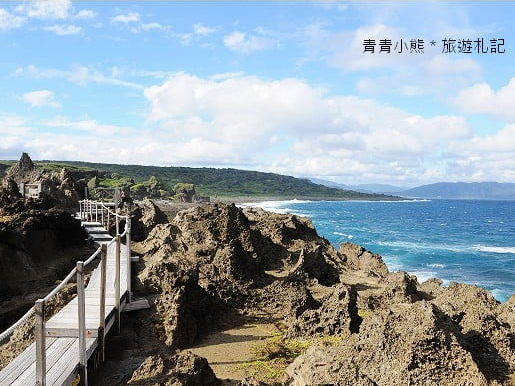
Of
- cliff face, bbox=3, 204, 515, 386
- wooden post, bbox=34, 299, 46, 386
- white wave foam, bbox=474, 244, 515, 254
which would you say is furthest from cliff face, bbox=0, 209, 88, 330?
white wave foam, bbox=474, 244, 515, 254

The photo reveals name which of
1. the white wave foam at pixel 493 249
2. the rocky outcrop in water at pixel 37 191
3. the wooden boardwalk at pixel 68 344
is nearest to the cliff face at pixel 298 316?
the wooden boardwalk at pixel 68 344

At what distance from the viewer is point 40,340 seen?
266 inches

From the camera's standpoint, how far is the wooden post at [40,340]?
660 cm

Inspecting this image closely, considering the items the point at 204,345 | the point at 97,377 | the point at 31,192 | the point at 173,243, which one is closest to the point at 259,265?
the point at 173,243

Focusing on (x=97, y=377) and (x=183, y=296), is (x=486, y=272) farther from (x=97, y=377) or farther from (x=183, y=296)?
(x=97, y=377)

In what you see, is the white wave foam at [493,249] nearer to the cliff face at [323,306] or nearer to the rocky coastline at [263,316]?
the cliff face at [323,306]

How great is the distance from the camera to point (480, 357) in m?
8.40

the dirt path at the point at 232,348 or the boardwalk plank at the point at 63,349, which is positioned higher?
the boardwalk plank at the point at 63,349

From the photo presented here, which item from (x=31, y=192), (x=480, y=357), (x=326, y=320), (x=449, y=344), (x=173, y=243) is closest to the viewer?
(x=449, y=344)

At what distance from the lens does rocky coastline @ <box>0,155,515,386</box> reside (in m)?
7.09

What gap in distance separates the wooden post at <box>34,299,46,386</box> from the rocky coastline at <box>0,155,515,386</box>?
53.0 inches

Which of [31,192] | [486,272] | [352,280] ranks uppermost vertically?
[31,192]

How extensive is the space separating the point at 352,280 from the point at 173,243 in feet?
26.2

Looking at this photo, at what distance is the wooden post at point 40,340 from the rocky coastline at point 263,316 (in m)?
1.35
